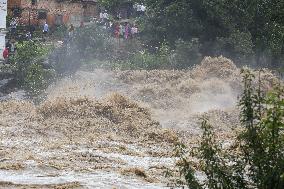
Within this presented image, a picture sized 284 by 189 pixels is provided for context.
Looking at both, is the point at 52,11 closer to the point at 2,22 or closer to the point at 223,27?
the point at 2,22

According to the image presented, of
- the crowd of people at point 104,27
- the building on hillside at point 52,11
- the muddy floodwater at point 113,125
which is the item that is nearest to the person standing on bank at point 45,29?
the crowd of people at point 104,27

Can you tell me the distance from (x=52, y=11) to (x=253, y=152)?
107 ft

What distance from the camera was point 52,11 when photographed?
36969mm

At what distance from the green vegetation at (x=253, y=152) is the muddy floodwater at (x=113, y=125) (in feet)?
5.21

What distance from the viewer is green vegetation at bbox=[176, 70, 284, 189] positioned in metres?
5.57

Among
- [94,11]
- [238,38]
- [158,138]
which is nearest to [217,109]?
[158,138]

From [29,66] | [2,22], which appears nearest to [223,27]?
[29,66]

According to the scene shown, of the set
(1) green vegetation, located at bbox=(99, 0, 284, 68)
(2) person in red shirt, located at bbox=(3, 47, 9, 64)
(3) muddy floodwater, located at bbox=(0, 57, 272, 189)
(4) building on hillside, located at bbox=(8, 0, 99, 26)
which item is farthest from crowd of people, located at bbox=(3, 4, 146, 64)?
(3) muddy floodwater, located at bbox=(0, 57, 272, 189)

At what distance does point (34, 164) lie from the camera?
11.8 metres

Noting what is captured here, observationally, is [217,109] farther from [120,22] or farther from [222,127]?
[120,22]

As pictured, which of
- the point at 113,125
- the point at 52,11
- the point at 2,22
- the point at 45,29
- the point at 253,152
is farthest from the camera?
the point at 52,11

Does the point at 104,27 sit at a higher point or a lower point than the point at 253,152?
lower

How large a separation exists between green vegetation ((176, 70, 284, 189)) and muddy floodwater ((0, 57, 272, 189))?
1.59 meters

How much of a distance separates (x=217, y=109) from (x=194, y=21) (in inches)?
419
